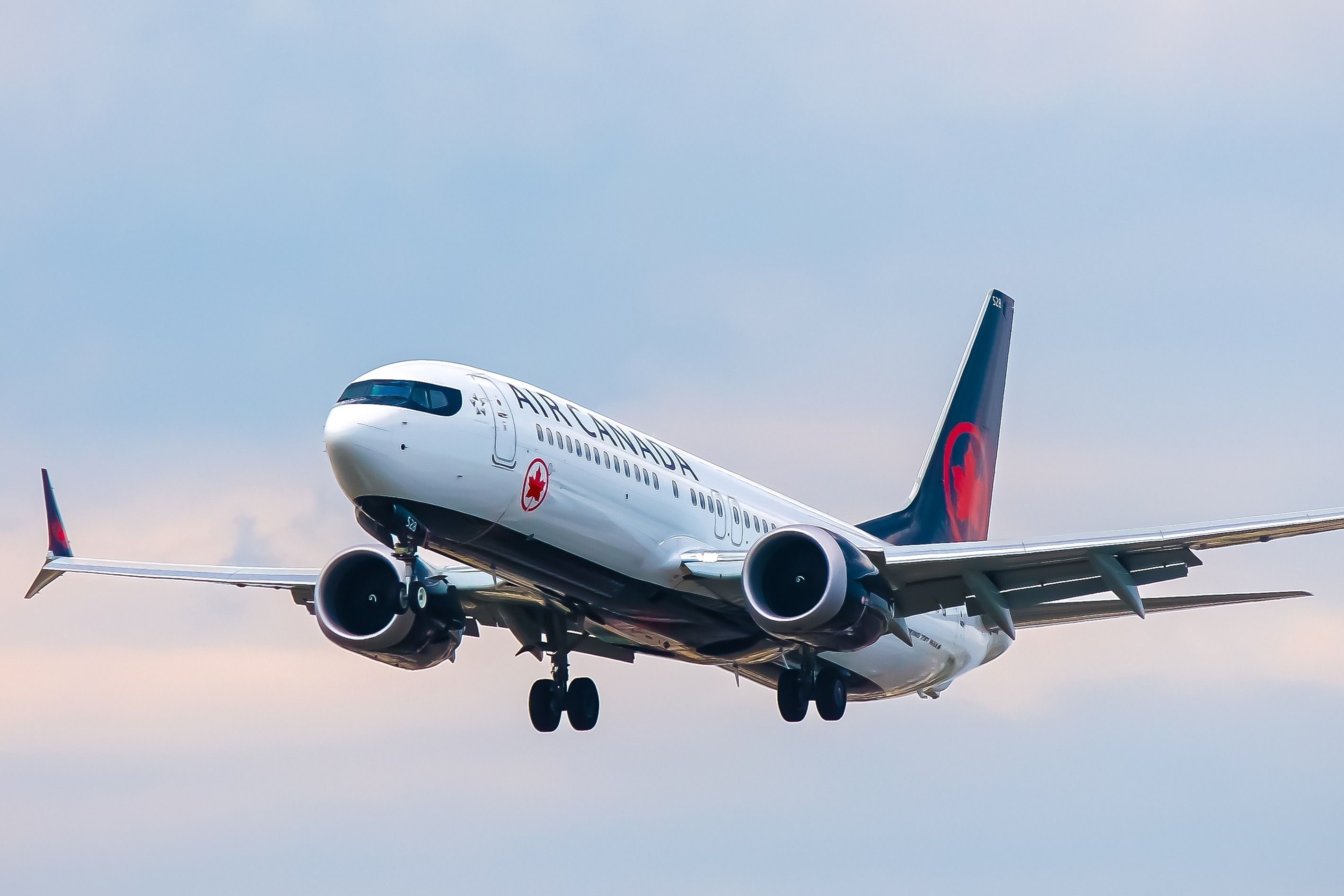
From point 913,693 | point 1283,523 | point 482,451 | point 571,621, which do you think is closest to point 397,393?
point 482,451

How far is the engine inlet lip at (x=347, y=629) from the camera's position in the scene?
36500 mm

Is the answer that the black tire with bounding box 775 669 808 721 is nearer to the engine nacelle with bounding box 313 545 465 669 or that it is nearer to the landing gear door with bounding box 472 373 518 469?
the engine nacelle with bounding box 313 545 465 669

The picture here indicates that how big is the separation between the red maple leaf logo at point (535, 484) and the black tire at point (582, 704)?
28.2 feet

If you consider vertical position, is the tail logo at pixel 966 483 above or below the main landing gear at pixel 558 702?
above

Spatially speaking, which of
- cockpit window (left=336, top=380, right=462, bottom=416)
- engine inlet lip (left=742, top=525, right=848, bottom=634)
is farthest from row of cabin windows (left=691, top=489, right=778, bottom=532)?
cockpit window (left=336, top=380, right=462, bottom=416)

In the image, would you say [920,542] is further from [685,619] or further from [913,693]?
[685,619]

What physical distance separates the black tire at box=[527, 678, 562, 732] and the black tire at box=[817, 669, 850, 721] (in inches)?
211

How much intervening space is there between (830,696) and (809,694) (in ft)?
1.45

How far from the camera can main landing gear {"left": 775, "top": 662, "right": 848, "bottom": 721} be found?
3775 cm

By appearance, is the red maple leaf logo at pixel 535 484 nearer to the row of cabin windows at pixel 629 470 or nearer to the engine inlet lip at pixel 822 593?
the row of cabin windows at pixel 629 470

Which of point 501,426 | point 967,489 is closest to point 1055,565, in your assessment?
point 501,426

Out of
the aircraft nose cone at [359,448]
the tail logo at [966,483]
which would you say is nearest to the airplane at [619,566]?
the aircraft nose cone at [359,448]

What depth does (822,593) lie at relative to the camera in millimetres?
32844

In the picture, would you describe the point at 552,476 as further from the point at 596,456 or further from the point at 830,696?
the point at 830,696
